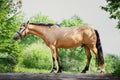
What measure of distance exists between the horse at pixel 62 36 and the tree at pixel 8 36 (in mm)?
18530

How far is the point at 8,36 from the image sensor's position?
34.7m

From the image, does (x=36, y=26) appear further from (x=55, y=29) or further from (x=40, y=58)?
(x=40, y=58)

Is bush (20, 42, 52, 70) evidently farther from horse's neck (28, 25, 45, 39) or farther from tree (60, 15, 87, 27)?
horse's neck (28, 25, 45, 39)

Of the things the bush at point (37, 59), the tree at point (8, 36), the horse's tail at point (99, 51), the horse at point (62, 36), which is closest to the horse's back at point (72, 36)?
the horse at point (62, 36)

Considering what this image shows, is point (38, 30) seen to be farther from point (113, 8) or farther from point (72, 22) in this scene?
point (72, 22)

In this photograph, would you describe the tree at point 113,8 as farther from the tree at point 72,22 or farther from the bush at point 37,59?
the tree at point 72,22

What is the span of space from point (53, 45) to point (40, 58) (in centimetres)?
4890

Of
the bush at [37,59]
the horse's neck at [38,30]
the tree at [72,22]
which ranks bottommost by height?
the bush at [37,59]

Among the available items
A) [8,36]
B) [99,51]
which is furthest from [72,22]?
[99,51]

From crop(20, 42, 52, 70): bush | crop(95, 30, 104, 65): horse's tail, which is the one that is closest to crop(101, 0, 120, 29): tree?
crop(95, 30, 104, 65): horse's tail

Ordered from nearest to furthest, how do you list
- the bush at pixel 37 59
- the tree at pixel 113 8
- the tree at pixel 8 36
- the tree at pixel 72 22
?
the tree at pixel 113 8 < the tree at pixel 8 36 < the bush at pixel 37 59 < the tree at pixel 72 22

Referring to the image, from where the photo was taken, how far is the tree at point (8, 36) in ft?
110

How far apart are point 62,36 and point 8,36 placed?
828 inches

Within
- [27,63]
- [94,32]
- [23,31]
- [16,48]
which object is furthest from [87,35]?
[27,63]
